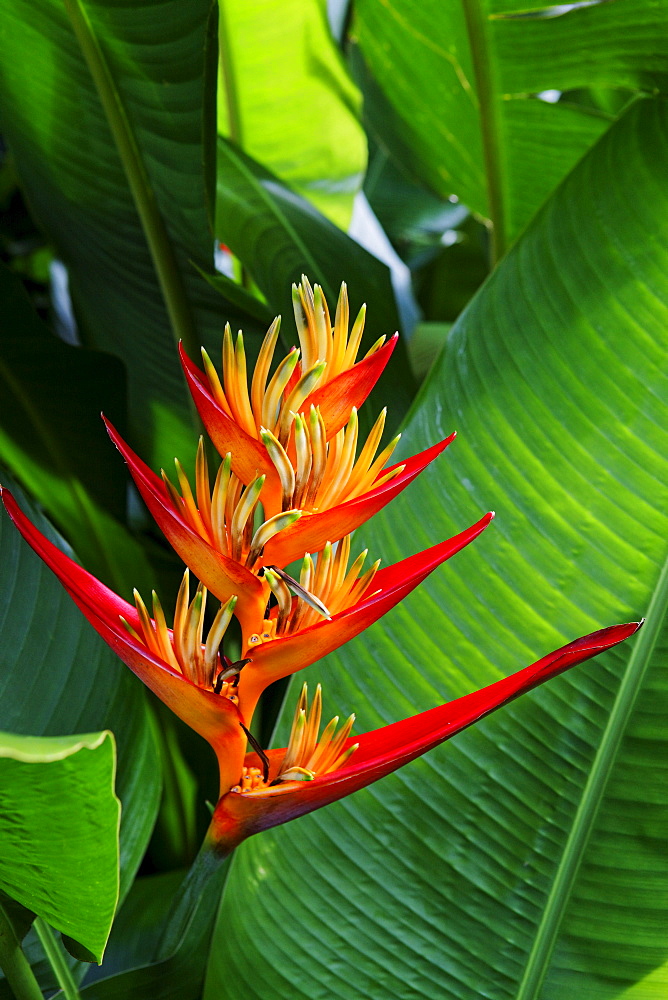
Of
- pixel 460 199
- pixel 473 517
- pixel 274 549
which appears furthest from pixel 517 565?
pixel 460 199

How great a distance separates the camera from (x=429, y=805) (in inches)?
18.5

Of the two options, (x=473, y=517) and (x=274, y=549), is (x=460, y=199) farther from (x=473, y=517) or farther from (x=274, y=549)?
(x=274, y=549)

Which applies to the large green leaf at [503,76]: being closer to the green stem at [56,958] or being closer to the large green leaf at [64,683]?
the large green leaf at [64,683]

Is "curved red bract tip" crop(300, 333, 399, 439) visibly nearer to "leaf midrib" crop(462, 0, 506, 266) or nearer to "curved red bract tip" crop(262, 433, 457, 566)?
"curved red bract tip" crop(262, 433, 457, 566)

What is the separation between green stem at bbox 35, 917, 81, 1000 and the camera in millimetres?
456

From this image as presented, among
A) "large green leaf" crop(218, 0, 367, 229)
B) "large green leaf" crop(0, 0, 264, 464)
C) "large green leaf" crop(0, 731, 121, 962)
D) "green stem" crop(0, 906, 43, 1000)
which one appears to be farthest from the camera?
"large green leaf" crop(218, 0, 367, 229)

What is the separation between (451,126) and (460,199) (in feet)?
0.38

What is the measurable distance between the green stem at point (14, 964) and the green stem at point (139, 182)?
0.38 metres

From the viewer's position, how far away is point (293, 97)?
0.83 m

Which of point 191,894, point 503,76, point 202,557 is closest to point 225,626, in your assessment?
point 202,557

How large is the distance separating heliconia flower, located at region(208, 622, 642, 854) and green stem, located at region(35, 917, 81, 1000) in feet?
0.74

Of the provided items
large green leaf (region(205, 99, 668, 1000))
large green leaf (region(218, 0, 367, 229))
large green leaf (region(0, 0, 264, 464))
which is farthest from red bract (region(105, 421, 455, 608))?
large green leaf (region(218, 0, 367, 229))

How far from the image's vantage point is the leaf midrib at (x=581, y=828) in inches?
17.6

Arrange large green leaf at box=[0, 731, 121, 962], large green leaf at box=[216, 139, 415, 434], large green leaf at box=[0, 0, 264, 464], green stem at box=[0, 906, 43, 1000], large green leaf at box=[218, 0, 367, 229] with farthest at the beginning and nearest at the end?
large green leaf at box=[218, 0, 367, 229] → large green leaf at box=[216, 139, 415, 434] → large green leaf at box=[0, 0, 264, 464] → green stem at box=[0, 906, 43, 1000] → large green leaf at box=[0, 731, 121, 962]
